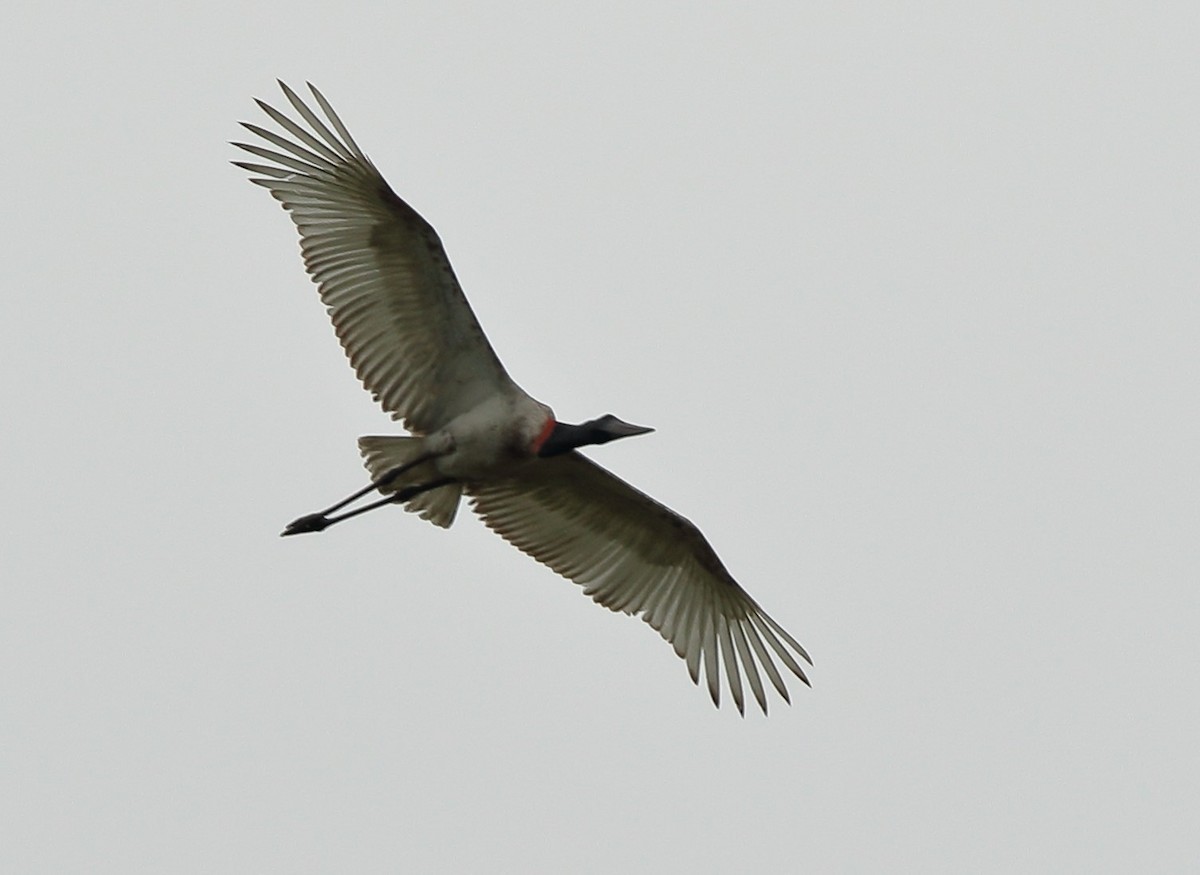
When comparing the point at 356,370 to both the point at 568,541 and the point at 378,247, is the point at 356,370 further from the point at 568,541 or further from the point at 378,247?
the point at 568,541

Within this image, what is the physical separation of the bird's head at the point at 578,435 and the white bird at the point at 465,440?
0.04 feet

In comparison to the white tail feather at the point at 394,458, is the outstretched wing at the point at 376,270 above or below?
above

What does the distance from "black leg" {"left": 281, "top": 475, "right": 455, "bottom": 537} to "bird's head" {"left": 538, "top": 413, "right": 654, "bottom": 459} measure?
94 cm

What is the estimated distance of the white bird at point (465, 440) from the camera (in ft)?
60.1

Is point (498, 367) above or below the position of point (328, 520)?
above

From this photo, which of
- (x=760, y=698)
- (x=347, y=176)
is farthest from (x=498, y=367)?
(x=760, y=698)

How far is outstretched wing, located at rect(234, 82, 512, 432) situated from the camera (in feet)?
59.8

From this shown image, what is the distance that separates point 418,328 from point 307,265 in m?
1.01

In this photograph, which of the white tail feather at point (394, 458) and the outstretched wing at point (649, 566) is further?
the outstretched wing at point (649, 566)

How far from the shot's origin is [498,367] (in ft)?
61.2

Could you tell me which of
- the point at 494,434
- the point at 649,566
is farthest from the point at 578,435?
the point at 649,566

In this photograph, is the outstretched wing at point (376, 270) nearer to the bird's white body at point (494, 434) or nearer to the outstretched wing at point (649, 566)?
the bird's white body at point (494, 434)

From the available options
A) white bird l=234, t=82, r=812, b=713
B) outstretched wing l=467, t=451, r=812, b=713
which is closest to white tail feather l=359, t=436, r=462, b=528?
white bird l=234, t=82, r=812, b=713

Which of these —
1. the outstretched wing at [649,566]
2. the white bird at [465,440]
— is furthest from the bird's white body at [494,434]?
the outstretched wing at [649,566]
